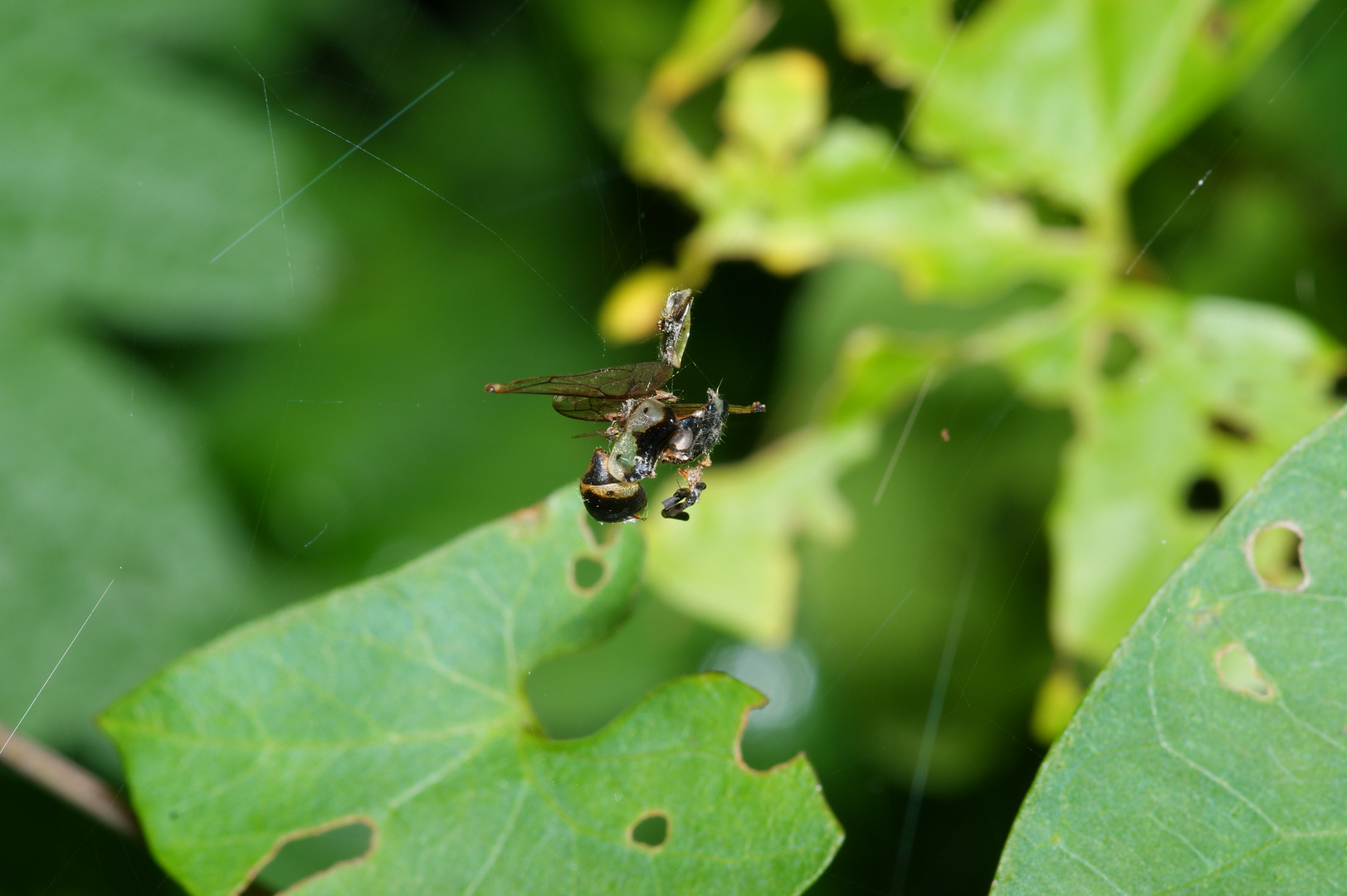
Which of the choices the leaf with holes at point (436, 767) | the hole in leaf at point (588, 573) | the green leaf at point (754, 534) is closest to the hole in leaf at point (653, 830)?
the leaf with holes at point (436, 767)

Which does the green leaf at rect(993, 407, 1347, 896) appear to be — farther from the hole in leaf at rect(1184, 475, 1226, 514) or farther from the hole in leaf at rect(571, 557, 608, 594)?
the hole in leaf at rect(1184, 475, 1226, 514)

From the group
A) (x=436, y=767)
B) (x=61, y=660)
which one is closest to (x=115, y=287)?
(x=61, y=660)

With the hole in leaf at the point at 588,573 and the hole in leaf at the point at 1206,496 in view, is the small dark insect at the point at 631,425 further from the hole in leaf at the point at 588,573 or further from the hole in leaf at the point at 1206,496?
the hole in leaf at the point at 1206,496

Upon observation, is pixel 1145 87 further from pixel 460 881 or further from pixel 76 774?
pixel 76 774

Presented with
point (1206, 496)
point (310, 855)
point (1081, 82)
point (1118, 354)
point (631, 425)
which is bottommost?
point (310, 855)

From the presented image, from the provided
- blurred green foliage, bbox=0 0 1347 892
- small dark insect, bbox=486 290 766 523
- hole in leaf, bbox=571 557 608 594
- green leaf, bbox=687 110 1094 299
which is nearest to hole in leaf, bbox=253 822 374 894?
blurred green foliage, bbox=0 0 1347 892

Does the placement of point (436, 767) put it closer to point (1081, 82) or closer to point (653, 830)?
point (653, 830)

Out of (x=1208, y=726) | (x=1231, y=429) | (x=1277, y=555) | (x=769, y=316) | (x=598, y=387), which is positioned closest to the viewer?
(x=1208, y=726)
